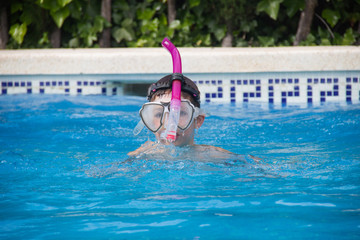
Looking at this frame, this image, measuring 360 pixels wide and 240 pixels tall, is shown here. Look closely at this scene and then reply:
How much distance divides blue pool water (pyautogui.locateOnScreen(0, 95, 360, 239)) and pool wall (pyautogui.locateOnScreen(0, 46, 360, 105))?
89 centimetres

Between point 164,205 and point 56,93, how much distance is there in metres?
4.31

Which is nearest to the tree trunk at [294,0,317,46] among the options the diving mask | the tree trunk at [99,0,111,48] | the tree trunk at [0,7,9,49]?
the tree trunk at [99,0,111,48]

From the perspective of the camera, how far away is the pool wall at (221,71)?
19.8 feet

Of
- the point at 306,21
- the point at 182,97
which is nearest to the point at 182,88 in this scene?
the point at 182,97

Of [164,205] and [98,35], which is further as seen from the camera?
[98,35]

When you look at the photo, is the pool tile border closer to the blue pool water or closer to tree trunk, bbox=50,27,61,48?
the blue pool water

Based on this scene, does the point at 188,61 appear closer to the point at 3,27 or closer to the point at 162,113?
the point at 162,113

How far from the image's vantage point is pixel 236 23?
758cm

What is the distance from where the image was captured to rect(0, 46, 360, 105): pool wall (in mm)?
6043

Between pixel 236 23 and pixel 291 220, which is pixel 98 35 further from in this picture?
pixel 291 220

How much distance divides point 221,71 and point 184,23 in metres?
1.95

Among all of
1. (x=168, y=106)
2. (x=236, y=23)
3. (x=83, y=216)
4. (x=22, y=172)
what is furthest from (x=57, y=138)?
(x=236, y=23)

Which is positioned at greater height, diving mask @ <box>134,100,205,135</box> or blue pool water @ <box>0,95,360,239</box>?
diving mask @ <box>134,100,205,135</box>

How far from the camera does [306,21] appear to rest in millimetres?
7355
